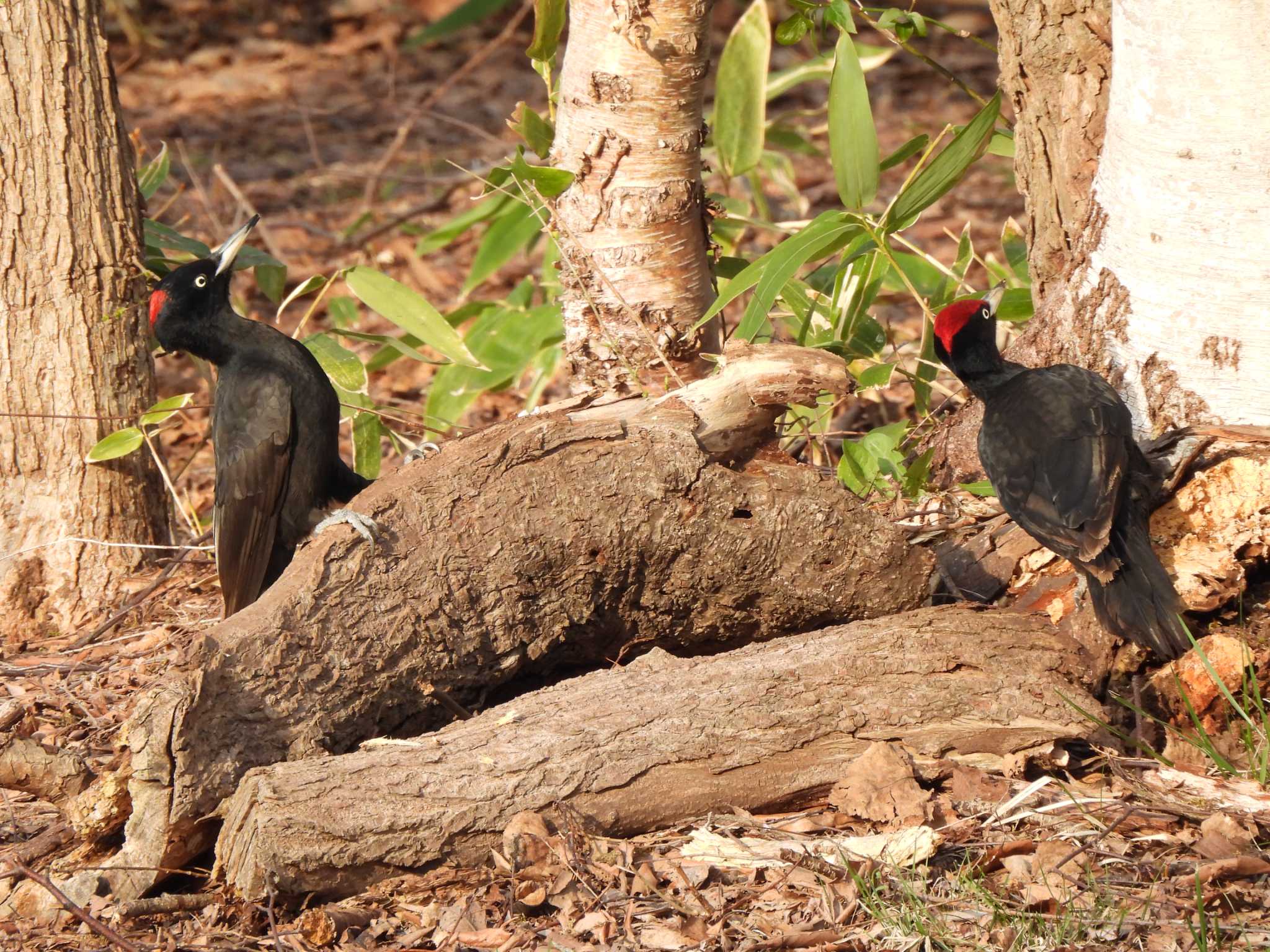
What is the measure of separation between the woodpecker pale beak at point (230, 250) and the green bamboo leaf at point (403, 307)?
1.22 feet

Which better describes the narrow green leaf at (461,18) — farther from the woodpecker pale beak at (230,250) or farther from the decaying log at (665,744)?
the decaying log at (665,744)

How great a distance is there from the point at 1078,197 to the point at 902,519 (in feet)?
3.14

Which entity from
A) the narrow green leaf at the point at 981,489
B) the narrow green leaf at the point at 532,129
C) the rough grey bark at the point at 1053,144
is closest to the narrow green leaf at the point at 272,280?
the narrow green leaf at the point at 532,129

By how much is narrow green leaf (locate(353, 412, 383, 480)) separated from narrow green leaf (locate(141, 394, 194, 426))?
541mm

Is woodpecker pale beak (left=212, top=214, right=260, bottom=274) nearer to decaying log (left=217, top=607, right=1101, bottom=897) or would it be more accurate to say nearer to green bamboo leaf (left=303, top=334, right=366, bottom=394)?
green bamboo leaf (left=303, top=334, right=366, bottom=394)

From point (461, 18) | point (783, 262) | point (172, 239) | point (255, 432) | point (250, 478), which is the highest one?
point (461, 18)

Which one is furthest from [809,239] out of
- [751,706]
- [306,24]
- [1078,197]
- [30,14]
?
[306,24]

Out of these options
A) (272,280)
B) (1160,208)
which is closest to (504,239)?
(272,280)

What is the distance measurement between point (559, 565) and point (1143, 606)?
1213 millimetres

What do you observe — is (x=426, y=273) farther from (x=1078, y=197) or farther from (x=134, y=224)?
(x=1078, y=197)

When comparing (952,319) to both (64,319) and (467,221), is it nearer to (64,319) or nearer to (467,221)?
(467,221)

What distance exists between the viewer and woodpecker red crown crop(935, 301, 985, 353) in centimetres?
312

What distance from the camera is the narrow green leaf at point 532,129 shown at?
337cm

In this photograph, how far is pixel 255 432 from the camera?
3498 millimetres
